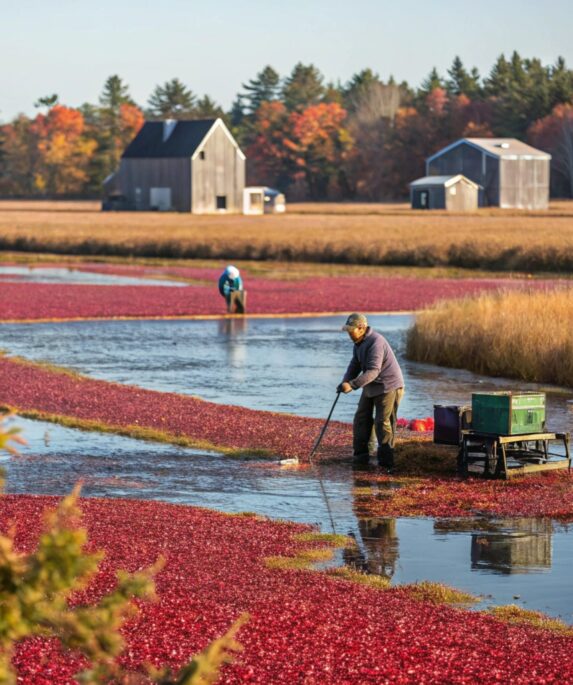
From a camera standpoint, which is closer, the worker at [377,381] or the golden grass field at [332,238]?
the worker at [377,381]

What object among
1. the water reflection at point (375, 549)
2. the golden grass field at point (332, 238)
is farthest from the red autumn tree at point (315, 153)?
the water reflection at point (375, 549)

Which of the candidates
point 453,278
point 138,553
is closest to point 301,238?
point 453,278

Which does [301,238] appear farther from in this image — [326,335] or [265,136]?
[265,136]

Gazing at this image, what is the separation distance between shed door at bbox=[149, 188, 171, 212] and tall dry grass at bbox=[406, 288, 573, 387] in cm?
9309

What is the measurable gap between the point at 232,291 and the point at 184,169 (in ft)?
Answer: 267

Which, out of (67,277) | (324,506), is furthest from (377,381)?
(67,277)

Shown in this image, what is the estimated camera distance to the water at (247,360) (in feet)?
86.8

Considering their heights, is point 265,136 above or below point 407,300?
above

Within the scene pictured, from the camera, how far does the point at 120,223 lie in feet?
333

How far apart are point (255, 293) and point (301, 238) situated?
81.6ft

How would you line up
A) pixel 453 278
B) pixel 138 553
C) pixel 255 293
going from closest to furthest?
pixel 138 553
pixel 255 293
pixel 453 278

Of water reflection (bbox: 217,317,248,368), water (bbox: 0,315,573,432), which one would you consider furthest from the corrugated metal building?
water reflection (bbox: 217,317,248,368)

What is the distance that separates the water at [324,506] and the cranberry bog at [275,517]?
0.11 feet

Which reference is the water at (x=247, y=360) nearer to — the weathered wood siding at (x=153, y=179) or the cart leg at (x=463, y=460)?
the cart leg at (x=463, y=460)
